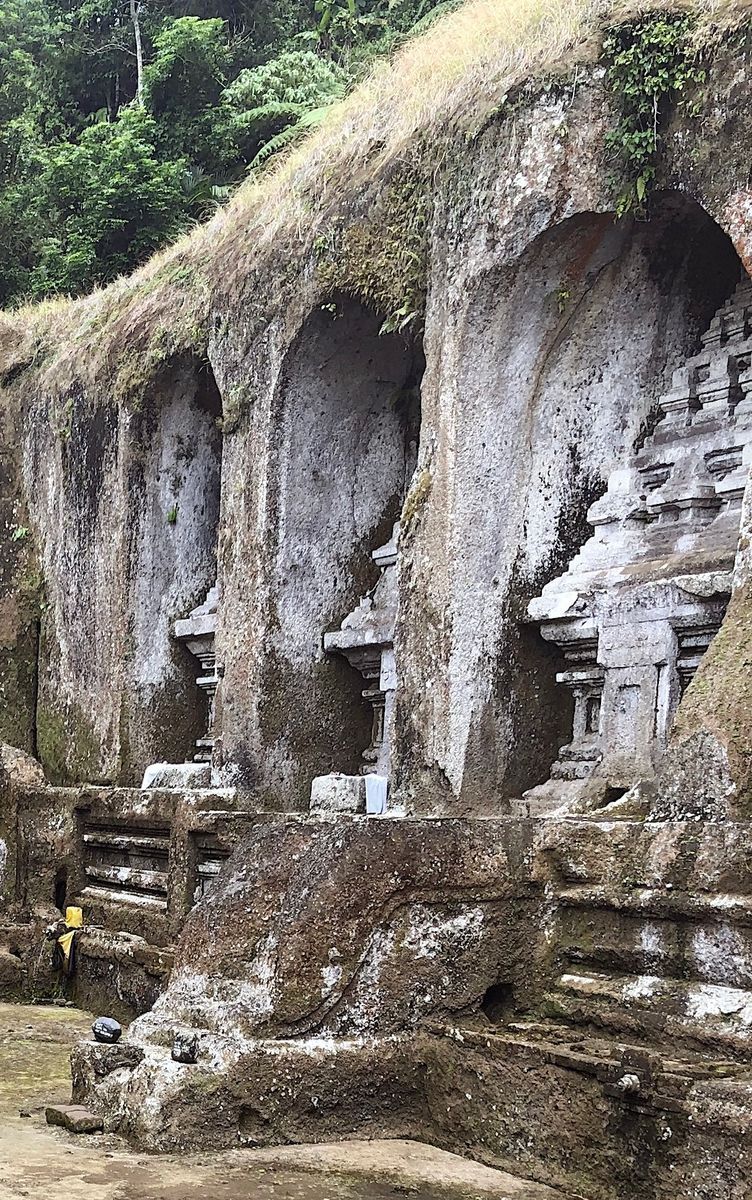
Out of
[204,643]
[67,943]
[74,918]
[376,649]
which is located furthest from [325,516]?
[67,943]

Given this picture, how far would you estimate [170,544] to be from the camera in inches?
446

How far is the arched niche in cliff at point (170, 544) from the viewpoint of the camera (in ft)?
36.4

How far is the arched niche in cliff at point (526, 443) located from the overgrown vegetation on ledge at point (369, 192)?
735mm

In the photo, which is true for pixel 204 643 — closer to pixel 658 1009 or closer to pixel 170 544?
pixel 170 544

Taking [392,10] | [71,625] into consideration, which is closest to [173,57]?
[392,10]

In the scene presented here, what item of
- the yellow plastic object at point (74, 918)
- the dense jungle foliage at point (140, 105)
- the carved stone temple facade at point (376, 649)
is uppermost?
the dense jungle foliage at point (140, 105)

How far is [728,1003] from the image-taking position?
4.58 metres

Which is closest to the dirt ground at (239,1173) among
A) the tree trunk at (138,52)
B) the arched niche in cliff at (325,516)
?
the arched niche in cliff at (325,516)

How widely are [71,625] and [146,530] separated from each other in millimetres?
1294

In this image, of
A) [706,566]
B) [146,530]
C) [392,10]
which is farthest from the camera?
[392,10]

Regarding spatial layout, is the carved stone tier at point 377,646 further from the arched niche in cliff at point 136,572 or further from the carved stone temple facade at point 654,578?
the arched niche in cliff at point 136,572

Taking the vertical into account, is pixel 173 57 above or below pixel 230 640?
above

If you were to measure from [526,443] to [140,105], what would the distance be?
40.2 ft

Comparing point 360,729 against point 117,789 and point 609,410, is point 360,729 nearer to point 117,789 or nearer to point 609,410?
point 117,789
